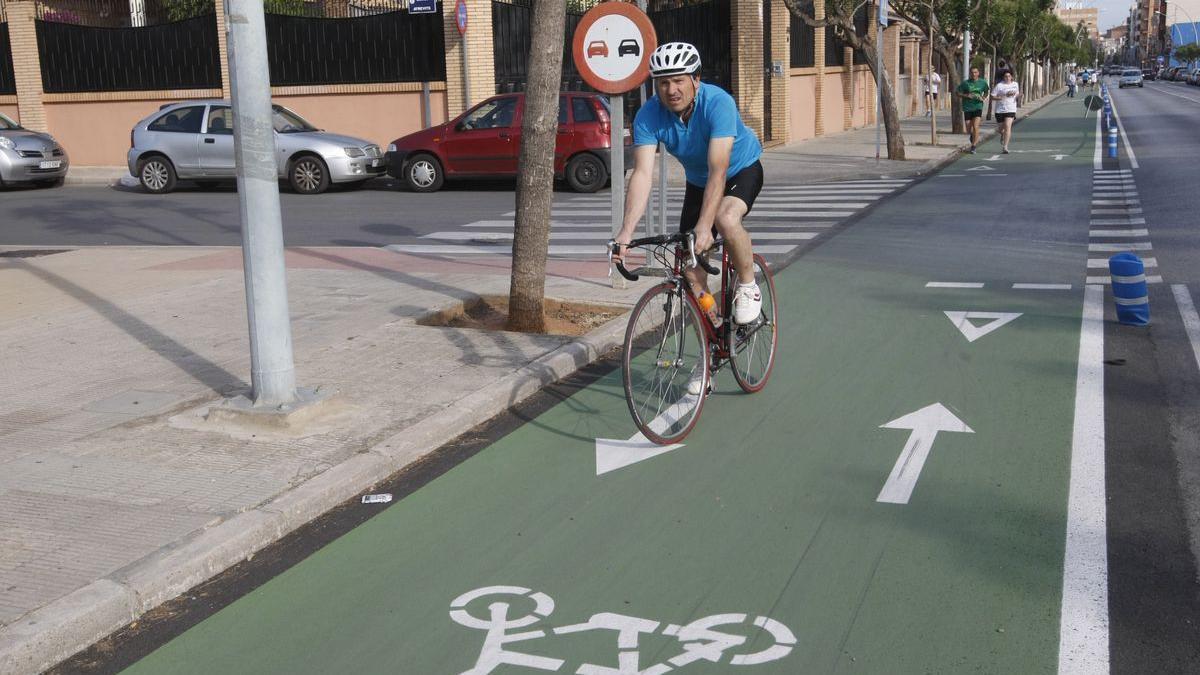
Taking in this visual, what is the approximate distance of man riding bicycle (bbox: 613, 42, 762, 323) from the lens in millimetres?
5930

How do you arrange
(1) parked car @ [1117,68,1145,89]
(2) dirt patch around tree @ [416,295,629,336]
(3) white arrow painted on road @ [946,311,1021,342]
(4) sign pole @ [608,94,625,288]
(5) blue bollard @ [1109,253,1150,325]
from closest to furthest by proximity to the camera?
(5) blue bollard @ [1109,253,1150,325], (3) white arrow painted on road @ [946,311,1021,342], (2) dirt patch around tree @ [416,295,629,336], (4) sign pole @ [608,94,625,288], (1) parked car @ [1117,68,1145,89]

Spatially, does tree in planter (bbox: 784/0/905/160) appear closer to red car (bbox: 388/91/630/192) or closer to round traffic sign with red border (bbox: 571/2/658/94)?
red car (bbox: 388/91/630/192)

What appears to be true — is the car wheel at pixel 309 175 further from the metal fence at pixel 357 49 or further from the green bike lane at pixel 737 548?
the green bike lane at pixel 737 548

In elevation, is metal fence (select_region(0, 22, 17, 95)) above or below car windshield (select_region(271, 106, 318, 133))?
above

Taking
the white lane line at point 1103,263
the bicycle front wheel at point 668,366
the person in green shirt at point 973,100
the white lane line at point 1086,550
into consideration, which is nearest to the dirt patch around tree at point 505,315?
the bicycle front wheel at point 668,366

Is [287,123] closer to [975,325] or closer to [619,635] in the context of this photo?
[975,325]

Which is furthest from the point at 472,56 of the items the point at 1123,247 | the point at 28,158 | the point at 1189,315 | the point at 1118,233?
the point at 1189,315

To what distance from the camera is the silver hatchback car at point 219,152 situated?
20969mm

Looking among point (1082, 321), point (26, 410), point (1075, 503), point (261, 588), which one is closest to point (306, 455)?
point (261, 588)

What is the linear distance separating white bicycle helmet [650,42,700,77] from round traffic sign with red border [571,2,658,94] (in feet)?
11.1

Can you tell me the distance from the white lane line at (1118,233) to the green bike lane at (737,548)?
604 centimetres

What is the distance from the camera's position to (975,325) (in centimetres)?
870

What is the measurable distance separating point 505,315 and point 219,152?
13.7m

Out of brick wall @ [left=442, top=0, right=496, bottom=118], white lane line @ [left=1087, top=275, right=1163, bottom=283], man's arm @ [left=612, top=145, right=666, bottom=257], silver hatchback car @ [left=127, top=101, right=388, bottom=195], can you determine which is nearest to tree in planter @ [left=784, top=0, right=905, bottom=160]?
brick wall @ [left=442, top=0, right=496, bottom=118]
